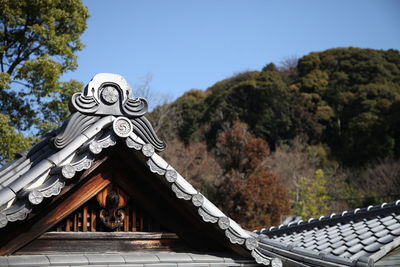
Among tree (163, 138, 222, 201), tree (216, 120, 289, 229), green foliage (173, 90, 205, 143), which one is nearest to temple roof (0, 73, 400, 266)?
tree (216, 120, 289, 229)

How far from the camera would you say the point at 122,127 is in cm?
444

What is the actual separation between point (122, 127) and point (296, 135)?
37.8m

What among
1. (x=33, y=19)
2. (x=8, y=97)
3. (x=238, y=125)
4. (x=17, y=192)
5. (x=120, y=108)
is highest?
(x=33, y=19)

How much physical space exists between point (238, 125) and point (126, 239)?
2319 centimetres

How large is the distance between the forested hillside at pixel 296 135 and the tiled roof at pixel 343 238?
14977 millimetres

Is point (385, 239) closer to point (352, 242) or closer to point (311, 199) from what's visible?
point (352, 242)

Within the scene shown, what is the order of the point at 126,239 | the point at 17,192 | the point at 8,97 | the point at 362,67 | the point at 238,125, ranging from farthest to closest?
the point at 362,67 → the point at 238,125 → the point at 8,97 → the point at 126,239 → the point at 17,192

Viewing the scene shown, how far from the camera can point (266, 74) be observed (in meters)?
43.6

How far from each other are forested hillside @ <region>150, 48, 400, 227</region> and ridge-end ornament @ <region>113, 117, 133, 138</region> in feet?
67.1

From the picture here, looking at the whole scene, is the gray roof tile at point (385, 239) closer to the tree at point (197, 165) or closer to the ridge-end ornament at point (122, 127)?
the ridge-end ornament at point (122, 127)

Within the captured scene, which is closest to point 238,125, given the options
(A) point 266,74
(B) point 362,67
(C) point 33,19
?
(C) point 33,19

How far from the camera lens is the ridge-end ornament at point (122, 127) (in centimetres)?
440

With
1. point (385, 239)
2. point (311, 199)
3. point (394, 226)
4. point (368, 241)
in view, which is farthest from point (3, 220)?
point (311, 199)

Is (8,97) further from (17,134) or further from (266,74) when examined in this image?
(266,74)
